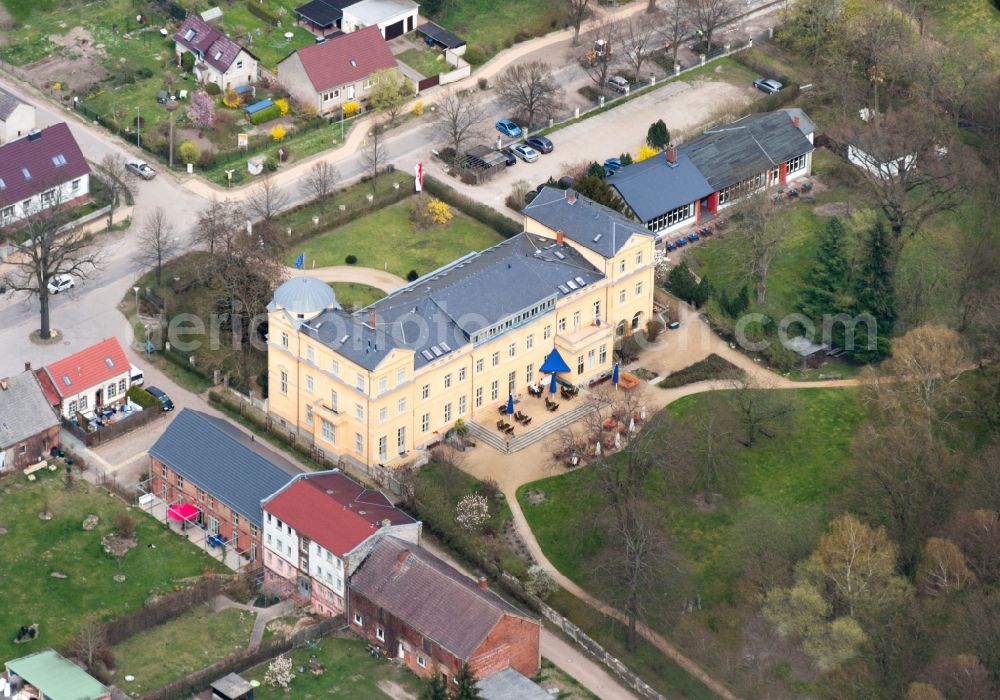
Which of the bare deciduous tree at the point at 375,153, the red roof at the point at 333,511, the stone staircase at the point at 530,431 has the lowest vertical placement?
the stone staircase at the point at 530,431

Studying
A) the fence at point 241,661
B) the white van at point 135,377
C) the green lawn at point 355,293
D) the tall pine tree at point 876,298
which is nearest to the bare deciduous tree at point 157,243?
the white van at point 135,377

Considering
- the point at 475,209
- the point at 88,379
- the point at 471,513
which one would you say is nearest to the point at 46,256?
the point at 88,379

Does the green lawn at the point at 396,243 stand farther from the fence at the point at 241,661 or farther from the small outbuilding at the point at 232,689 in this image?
the small outbuilding at the point at 232,689

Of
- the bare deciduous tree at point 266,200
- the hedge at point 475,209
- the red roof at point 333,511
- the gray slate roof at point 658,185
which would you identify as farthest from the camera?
the hedge at point 475,209

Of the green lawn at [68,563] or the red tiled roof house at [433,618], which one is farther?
the green lawn at [68,563]

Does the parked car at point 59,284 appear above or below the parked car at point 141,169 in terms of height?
below

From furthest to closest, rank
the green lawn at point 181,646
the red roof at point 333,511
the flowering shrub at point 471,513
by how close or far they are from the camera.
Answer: the flowering shrub at point 471,513 < the red roof at point 333,511 < the green lawn at point 181,646

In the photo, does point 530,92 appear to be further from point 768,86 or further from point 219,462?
point 219,462
